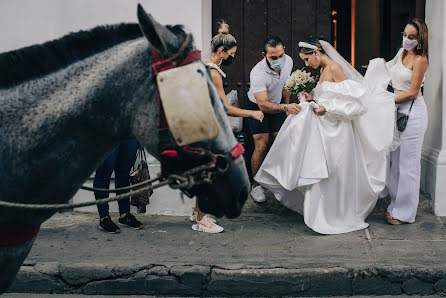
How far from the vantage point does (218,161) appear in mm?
1950

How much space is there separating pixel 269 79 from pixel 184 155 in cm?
439

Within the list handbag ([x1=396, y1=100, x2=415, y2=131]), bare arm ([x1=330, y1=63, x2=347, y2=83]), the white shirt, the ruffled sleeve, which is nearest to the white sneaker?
the white shirt

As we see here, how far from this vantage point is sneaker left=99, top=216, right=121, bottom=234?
18.8 ft

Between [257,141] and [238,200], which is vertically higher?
[238,200]

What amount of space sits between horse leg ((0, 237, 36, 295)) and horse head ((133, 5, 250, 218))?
24.4 inches

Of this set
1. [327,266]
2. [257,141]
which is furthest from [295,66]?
[327,266]

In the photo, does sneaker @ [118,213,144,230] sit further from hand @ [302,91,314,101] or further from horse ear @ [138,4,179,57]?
horse ear @ [138,4,179,57]

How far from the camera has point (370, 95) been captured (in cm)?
580

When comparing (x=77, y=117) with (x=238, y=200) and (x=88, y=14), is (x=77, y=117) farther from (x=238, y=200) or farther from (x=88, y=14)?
(x=88, y=14)

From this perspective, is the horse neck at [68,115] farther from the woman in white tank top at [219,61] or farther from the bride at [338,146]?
the bride at [338,146]

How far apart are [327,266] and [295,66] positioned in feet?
10.3

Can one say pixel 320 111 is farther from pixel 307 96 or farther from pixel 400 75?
pixel 400 75

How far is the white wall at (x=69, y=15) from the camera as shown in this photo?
6.30 m

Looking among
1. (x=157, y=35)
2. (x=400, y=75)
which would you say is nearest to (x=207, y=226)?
(x=400, y=75)
